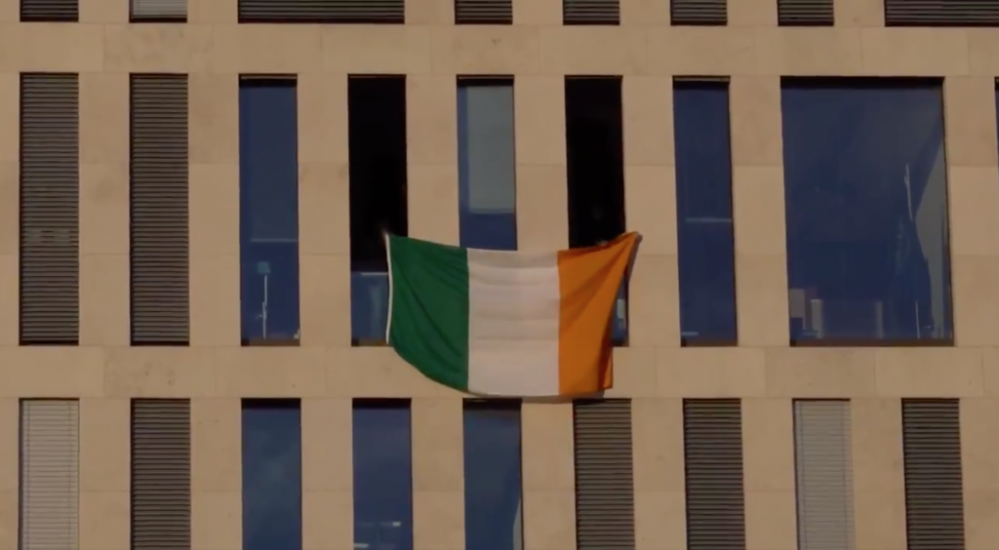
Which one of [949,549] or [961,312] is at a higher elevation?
[961,312]

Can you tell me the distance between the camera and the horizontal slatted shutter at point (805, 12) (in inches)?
1684

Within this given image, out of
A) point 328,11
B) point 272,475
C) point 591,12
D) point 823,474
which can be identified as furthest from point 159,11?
point 823,474

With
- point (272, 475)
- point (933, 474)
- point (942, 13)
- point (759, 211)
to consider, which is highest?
point (942, 13)

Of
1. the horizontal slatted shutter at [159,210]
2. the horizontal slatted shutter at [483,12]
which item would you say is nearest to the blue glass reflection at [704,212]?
the horizontal slatted shutter at [483,12]

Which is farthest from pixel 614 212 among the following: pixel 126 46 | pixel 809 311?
pixel 126 46

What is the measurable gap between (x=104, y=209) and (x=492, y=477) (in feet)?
28.5

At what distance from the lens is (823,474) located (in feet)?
136

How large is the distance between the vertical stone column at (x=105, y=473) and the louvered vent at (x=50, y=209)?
1486 mm

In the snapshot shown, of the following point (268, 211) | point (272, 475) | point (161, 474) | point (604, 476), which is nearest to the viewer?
point (161, 474)

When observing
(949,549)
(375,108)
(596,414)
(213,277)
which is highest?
(375,108)

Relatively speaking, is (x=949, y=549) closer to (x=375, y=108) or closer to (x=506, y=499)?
(x=506, y=499)

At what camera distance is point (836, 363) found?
137 ft

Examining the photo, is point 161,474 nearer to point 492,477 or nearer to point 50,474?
point 50,474

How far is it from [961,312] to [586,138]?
7733 millimetres
